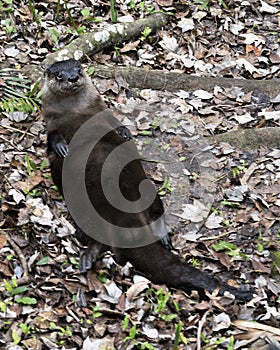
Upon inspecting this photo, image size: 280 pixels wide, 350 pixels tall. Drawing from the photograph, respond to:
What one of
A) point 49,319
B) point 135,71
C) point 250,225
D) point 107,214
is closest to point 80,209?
point 107,214

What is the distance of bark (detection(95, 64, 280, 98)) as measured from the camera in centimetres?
619

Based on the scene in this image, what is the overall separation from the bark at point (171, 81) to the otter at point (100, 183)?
800mm

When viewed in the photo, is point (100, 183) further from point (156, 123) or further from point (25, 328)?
point (156, 123)

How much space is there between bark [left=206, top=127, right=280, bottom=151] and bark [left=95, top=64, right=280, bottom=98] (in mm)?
684

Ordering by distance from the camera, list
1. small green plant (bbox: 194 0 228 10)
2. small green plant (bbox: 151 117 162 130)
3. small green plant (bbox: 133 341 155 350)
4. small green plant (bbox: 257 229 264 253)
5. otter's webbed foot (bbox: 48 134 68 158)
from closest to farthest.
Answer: small green plant (bbox: 133 341 155 350)
small green plant (bbox: 257 229 264 253)
otter's webbed foot (bbox: 48 134 68 158)
small green plant (bbox: 151 117 162 130)
small green plant (bbox: 194 0 228 10)

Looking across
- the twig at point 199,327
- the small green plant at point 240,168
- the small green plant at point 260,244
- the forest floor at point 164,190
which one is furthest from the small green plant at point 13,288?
the small green plant at point 240,168

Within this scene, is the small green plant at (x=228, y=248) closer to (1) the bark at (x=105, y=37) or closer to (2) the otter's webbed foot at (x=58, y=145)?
(2) the otter's webbed foot at (x=58, y=145)

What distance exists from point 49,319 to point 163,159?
80.7 inches

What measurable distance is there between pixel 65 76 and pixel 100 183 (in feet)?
3.63

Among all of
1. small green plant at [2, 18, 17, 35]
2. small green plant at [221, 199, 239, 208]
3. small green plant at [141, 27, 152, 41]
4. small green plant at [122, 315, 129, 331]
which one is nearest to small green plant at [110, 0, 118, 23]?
small green plant at [141, 27, 152, 41]

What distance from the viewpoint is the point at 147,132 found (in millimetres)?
5754

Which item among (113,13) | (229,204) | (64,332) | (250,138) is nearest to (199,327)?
(64,332)

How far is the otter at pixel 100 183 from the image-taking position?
4.13 m

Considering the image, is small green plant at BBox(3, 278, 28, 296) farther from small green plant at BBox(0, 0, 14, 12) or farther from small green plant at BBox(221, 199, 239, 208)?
small green plant at BBox(0, 0, 14, 12)
